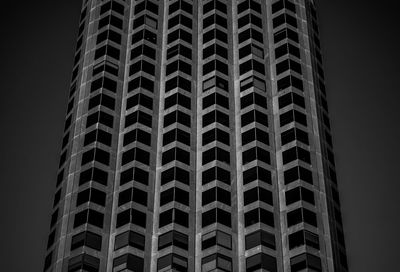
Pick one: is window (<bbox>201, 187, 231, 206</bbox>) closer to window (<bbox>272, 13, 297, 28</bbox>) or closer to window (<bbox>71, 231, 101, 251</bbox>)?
window (<bbox>71, 231, 101, 251</bbox>)

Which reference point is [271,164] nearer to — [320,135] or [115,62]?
[320,135]

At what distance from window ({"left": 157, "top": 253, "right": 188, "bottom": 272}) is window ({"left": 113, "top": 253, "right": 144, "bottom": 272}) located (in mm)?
2001

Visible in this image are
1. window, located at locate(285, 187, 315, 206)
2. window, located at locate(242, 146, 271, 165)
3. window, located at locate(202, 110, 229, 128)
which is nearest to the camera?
window, located at locate(285, 187, 315, 206)

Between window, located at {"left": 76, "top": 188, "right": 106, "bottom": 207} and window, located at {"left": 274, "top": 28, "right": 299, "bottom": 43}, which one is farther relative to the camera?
window, located at {"left": 274, "top": 28, "right": 299, "bottom": 43}

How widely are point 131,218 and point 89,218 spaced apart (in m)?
4.50

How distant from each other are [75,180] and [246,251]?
69.3 feet

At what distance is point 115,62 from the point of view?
12481 cm

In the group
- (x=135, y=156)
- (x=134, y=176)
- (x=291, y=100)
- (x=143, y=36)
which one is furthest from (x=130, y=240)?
(x=143, y=36)

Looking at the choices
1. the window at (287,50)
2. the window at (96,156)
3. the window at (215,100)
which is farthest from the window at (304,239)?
the window at (287,50)

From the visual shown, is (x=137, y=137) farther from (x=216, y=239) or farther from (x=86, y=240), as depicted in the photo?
(x=216, y=239)

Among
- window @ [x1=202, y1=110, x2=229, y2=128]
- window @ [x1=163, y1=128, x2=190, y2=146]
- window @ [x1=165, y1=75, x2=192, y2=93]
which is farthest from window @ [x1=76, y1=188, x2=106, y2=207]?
window @ [x1=165, y1=75, x2=192, y2=93]

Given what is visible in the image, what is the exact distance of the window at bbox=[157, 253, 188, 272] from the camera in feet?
339

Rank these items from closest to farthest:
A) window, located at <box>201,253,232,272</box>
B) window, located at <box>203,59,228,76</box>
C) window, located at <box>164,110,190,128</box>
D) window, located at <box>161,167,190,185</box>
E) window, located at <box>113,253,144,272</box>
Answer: window, located at <box>113,253,144,272</box> → window, located at <box>201,253,232,272</box> → window, located at <box>161,167,190,185</box> → window, located at <box>164,110,190,128</box> → window, located at <box>203,59,228,76</box>

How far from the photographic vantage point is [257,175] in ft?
365
